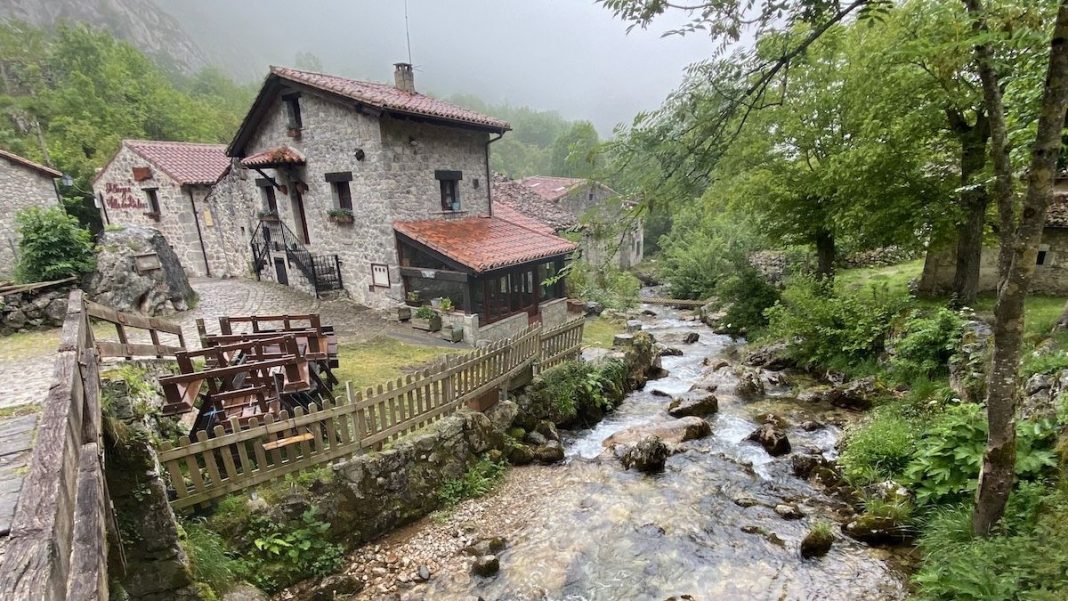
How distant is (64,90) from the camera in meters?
29.4

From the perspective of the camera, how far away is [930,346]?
891cm

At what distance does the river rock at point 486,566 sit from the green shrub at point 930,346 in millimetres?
8854

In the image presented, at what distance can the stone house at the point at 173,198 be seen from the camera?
20.1 m

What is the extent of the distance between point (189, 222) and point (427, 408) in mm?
20102

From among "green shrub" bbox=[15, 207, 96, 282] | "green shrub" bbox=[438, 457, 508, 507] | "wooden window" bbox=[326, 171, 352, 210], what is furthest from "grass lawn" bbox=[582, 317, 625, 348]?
"green shrub" bbox=[15, 207, 96, 282]

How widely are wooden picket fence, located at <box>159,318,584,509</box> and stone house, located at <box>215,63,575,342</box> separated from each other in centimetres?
551

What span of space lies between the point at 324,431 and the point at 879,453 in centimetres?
838

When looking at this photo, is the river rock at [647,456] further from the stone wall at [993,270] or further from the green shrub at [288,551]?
the stone wall at [993,270]

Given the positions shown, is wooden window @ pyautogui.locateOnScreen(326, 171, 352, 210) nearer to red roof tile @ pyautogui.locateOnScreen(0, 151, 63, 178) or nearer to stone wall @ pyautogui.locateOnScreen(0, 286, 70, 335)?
stone wall @ pyautogui.locateOnScreen(0, 286, 70, 335)

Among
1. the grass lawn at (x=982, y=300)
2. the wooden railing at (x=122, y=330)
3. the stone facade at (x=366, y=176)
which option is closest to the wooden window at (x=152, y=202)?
the stone facade at (x=366, y=176)

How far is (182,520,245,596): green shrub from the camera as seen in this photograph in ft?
15.4

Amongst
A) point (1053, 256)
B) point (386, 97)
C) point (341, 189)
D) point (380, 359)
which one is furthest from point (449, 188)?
point (1053, 256)

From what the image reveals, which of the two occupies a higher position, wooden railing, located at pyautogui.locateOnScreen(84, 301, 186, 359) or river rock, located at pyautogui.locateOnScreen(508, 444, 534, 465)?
wooden railing, located at pyautogui.locateOnScreen(84, 301, 186, 359)

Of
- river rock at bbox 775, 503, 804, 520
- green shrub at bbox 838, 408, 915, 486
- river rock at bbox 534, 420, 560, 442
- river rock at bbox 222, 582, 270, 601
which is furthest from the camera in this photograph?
river rock at bbox 534, 420, 560, 442
